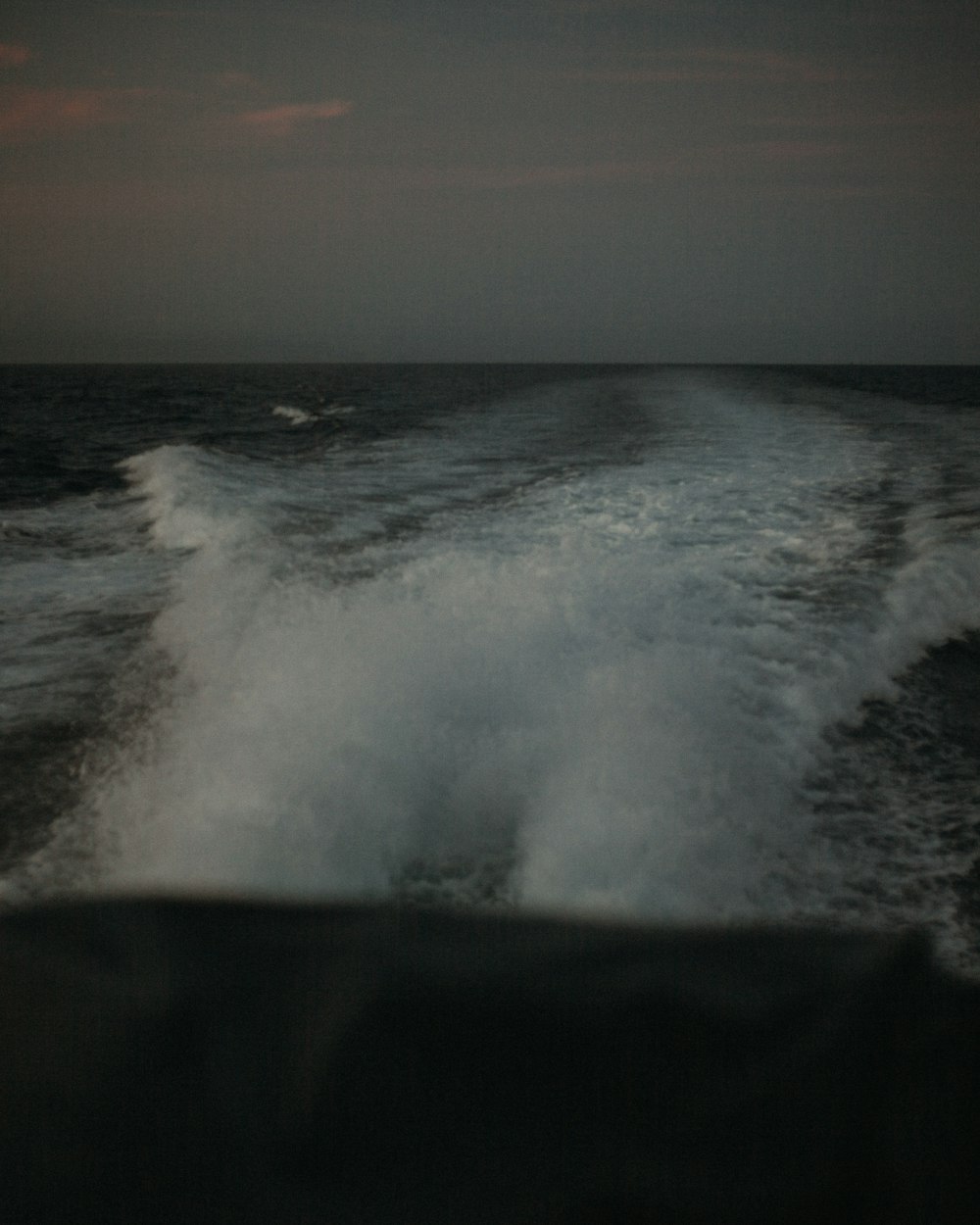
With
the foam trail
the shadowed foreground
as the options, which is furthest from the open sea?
the shadowed foreground

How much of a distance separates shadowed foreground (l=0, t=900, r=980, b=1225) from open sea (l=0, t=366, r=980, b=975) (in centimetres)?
21

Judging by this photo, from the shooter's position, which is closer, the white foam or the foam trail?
the foam trail

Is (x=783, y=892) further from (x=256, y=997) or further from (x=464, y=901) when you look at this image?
(x=256, y=997)

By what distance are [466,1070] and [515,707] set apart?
5.99ft

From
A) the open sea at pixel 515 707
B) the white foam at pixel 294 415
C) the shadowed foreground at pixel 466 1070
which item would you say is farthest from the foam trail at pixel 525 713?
the white foam at pixel 294 415

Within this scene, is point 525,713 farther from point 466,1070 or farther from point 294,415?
point 294,415

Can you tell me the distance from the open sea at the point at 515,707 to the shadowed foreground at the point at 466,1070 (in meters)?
0.21

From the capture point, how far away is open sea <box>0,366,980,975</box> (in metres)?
2.55

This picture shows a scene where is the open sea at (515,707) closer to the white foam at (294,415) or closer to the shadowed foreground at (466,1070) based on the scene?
the shadowed foreground at (466,1070)

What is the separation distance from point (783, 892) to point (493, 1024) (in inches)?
42.0

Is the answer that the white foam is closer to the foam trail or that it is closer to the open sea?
the open sea

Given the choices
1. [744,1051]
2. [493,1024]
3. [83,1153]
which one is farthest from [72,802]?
[744,1051]

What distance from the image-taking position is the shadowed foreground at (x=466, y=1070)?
1562 mm

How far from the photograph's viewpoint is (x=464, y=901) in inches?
94.7
